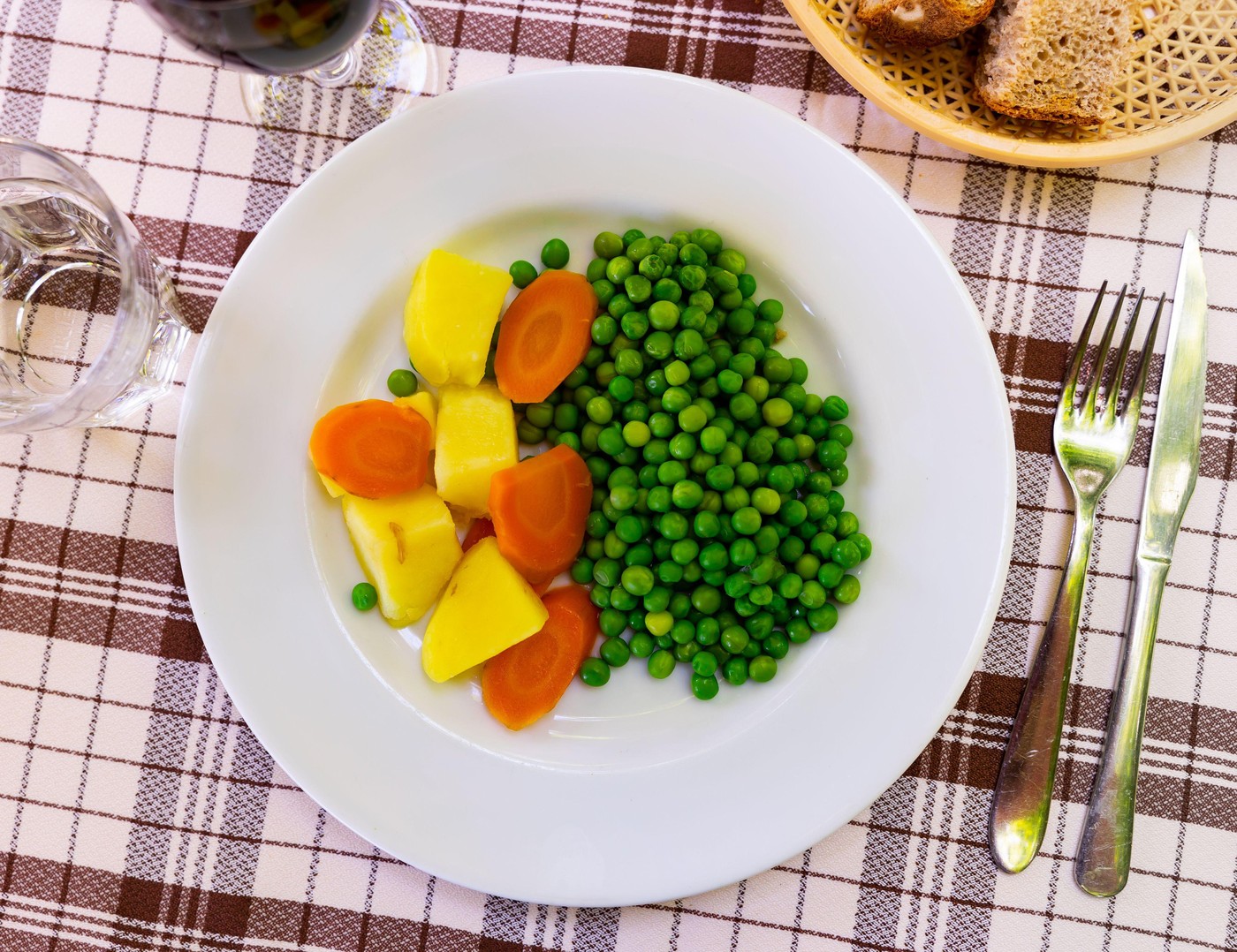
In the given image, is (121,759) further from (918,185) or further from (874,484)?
(918,185)

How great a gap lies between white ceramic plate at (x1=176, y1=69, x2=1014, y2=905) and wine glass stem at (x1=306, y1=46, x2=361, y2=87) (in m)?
0.35

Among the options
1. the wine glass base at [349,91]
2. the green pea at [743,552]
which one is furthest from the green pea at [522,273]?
the green pea at [743,552]

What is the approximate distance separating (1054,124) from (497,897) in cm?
237

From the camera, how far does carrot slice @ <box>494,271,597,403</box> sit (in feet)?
6.89

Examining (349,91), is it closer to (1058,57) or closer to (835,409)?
(835,409)

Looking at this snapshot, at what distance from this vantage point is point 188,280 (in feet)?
7.43

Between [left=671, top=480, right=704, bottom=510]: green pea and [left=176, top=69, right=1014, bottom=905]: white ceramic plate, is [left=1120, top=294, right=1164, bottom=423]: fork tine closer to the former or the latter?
[left=176, top=69, right=1014, bottom=905]: white ceramic plate

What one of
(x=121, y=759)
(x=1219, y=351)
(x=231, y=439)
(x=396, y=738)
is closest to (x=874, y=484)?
(x=1219, y=351)

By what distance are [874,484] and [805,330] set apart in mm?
423

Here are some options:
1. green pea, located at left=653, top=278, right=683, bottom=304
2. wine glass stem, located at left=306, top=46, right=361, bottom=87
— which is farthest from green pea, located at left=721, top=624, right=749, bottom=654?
wine glass stem, located at left=306, top=46, right=361, bottom=87

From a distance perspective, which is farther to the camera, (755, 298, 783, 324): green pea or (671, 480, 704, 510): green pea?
(755, 298, 783, 324): green pea

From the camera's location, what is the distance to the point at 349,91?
2240 millimetres

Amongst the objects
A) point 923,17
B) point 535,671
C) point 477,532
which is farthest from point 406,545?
point 923,17

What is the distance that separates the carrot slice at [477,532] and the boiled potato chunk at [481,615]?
2.4 inches
